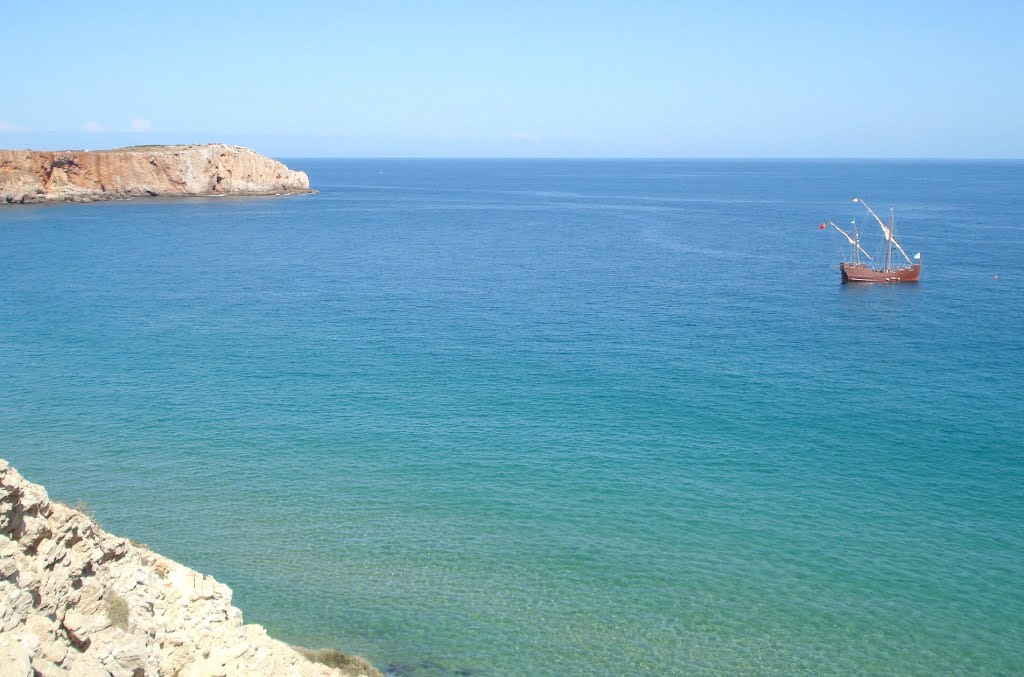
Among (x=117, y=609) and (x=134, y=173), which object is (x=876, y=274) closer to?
(x=117, y=609)

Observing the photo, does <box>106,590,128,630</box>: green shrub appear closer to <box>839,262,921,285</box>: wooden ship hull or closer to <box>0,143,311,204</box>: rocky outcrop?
<box>839,262,921,285</box>: wooden ship hull

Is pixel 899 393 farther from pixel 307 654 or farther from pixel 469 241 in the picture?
pixel 469 241

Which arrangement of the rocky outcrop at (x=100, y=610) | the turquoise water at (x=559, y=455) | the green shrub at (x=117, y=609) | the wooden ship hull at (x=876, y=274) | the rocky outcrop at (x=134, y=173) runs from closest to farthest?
the rocky outcrop at (x=100, y=610)
the green shrub at (x=117, y=609)
the turquoise water at (x=559, y=455)
the wooden ship hull at (x=876, y=274)
the rocky outcrop at (x=134, y=173)

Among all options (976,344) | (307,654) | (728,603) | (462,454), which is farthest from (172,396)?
(976,344)

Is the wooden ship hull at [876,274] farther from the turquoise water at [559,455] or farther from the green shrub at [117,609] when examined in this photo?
the green shrub at [117,609]

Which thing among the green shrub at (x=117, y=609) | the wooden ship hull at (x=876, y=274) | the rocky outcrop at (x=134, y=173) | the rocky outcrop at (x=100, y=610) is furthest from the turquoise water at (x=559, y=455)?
the rocky outcrop at (x=134, y=173)

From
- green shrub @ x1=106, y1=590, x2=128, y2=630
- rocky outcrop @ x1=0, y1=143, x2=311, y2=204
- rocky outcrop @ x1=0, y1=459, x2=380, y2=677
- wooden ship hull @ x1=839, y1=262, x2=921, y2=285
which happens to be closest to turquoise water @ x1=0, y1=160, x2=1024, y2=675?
wooden ship hull @ x1=839, y1=262, x2=921, y2=285

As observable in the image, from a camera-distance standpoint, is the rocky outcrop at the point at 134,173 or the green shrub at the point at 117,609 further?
the rocky outcrop at the point at 134,173

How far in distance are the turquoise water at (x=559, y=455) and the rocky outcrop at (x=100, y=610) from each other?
7.43 metres

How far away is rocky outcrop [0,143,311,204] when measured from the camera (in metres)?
152

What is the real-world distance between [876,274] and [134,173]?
13248 cm

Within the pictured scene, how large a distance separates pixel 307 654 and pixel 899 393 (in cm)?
3907

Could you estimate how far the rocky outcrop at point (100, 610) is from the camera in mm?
14625

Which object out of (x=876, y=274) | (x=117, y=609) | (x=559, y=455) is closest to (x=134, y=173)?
(x=876, y=274)
